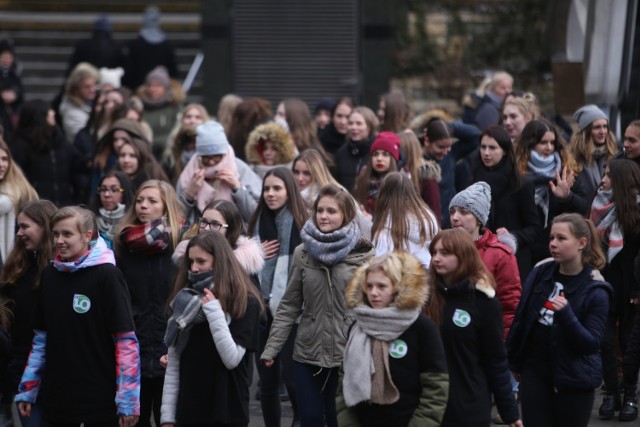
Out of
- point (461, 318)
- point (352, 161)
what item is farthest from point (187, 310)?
point (352, 161)

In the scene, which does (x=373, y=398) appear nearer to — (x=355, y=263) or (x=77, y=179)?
(x=355, y=263)

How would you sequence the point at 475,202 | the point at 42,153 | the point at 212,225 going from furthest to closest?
the point at 42,153 < the point at 475,202 < the point at 212,225

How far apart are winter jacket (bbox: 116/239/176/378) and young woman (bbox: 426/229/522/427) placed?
198 centimetres

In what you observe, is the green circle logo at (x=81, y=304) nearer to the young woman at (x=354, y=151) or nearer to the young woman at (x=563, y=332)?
the young woman at (x=563, y=332)

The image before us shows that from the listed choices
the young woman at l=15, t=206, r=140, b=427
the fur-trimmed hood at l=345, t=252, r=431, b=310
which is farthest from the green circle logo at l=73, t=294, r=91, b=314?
the fur-trimmed hood at l=345, t=252, r=431, b=310

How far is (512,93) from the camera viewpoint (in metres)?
11.5

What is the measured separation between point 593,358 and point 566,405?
298 millimetres

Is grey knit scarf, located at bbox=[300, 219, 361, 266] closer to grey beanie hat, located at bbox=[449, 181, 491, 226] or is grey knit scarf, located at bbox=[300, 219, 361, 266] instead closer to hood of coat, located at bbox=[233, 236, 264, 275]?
hood of coat, located at bbox=[233, 236, 264, 275]

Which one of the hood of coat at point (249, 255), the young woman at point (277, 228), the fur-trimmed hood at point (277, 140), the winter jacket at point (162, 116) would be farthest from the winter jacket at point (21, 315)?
the winter jacket at point (162, 116)

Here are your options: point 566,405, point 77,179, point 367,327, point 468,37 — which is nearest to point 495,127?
point 566,405

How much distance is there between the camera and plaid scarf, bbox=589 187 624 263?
29.7 ft

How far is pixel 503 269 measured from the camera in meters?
7.73

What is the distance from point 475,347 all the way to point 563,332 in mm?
595

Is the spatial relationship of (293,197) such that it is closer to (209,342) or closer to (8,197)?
(209,342)
